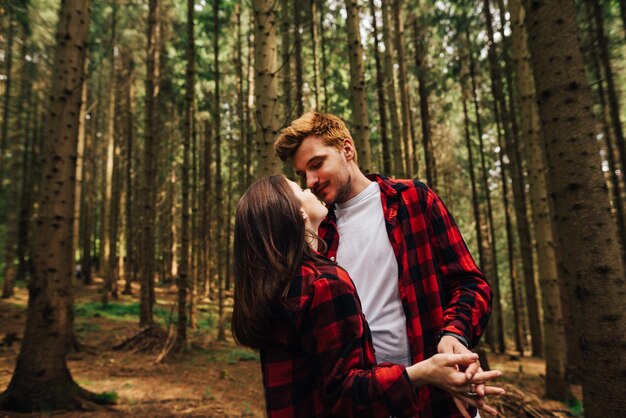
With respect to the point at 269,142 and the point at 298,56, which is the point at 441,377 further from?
the point at 298,56

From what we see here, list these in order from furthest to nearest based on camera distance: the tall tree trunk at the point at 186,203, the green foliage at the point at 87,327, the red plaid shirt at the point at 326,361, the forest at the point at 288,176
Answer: the green foliage at the point at 87,327, the tall tree trunk at the point at 186,203, the forest at the point at 288,176, the red plaid shirt at the point at 326,361

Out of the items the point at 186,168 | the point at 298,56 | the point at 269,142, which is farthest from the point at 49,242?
the point at 298,56

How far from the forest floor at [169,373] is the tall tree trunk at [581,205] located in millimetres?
2326

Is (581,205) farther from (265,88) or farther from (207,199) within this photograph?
(207,199)

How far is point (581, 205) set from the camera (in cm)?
304

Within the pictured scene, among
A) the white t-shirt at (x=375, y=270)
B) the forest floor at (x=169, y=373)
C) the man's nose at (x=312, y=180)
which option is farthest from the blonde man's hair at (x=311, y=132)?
the forest floor at (x=169, y=373)

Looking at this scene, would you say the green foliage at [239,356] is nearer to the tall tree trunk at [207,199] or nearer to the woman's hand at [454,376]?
the tall tree trunk at [207,199]

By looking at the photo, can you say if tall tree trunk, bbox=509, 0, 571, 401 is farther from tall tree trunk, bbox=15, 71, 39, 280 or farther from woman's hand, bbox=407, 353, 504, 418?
tall tree trunk, bbox=15, 71, 39, 280

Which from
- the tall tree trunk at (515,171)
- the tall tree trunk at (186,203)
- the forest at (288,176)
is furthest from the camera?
the tall tree trunk at (515,171)

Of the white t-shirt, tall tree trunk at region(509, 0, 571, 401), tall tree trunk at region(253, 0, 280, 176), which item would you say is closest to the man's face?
the white t-shirt

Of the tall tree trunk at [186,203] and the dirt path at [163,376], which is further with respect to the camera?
the tall tree trunk at [186,203]

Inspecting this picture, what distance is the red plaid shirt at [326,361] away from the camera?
1.25 meters

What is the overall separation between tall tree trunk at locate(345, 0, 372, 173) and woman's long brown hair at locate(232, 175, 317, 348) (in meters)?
4.58

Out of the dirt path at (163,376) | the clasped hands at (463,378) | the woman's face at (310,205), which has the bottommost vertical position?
the dirt path at (163,376)
